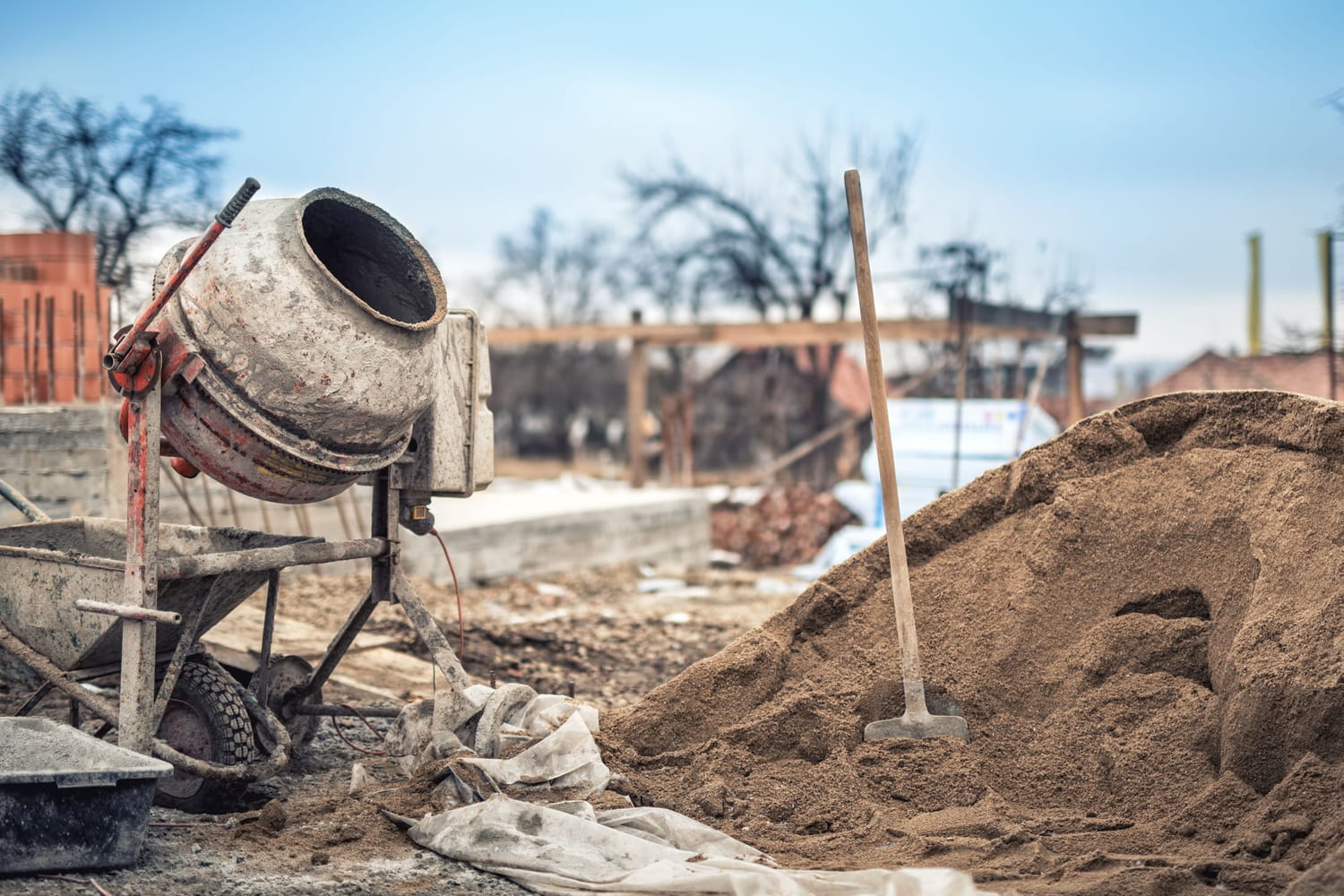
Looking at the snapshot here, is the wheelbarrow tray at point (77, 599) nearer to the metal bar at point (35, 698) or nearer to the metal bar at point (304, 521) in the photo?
the metal bar at point (35, 698)

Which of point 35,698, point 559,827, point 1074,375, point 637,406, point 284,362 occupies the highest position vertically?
point 1074,375

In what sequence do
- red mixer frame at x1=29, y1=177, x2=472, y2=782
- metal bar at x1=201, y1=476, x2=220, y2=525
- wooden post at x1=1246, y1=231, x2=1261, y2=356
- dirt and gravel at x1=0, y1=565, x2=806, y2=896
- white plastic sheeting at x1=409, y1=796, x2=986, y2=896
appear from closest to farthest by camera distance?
white plastic sheeting at x1=409, y1=796, x2=986, y2=896 < dirt and gravel at x1=0, y1=565, x2=806, y2=896 < red mixer frame at x1=29, y1=177, x2=472, y2=782 < metal bar at x1=201, y1=476, x2=220, y2=525 < wooden post at x1=1246, y1=231, x2=1261, y2=356

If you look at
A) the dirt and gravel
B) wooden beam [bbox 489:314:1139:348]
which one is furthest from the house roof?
the dirt and gravel

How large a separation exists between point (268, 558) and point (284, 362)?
729 mm

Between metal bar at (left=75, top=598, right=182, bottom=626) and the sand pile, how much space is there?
158 cm

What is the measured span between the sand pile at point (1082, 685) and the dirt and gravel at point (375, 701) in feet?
3.10

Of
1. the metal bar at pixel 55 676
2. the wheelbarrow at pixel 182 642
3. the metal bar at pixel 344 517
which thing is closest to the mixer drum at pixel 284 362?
the wheelbarrow at pixel 182 642

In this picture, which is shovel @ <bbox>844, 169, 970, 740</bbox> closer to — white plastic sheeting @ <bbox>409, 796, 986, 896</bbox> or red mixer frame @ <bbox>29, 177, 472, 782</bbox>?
white plastic sheeting @ <bbox>409, 796, 986, 896</bbox>

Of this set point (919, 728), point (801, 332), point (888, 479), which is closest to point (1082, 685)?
point (919, 728)

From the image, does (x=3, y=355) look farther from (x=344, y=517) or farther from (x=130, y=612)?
(x=130, y=612)

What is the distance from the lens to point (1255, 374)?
16.2 m

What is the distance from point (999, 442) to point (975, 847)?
8090 millimetres

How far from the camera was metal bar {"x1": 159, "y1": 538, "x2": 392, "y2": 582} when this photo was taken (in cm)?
361

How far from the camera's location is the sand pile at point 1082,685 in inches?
131
